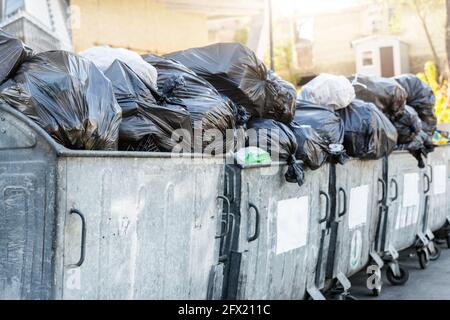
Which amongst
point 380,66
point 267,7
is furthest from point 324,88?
point 380,66

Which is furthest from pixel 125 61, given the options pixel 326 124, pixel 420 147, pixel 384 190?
pixel 420 147

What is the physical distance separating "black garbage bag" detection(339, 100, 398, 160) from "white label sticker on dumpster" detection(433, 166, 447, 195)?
1.98 m

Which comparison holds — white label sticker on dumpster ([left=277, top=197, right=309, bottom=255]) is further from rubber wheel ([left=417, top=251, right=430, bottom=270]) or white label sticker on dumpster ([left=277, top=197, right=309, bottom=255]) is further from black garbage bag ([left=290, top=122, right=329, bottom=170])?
rubber wheel ([left=417, top=251, right=430, bottom=270])

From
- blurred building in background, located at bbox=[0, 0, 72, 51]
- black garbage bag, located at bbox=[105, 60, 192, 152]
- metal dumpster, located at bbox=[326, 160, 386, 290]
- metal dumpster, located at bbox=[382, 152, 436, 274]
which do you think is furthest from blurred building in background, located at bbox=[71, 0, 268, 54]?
black garbage bag, located at bbox=[105, 60, 192, 152]

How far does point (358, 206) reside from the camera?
5.38 m

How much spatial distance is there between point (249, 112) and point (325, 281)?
1.49 meters

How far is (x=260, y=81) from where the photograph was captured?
4.64m

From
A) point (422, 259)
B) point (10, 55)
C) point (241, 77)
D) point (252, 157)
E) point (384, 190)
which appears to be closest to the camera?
point (10, 55)

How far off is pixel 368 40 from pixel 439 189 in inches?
1107

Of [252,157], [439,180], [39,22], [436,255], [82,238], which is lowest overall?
[436,255]

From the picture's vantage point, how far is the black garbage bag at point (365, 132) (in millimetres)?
5379

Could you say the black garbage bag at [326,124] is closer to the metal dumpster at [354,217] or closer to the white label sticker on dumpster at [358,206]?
the metal dumpster at [354,217]

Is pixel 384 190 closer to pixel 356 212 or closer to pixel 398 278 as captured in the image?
pixel 356 212

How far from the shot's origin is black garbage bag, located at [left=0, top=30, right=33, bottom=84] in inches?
115
